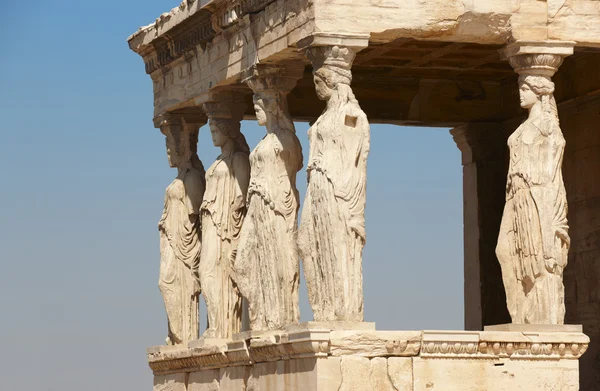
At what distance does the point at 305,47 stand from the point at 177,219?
4.98 metres

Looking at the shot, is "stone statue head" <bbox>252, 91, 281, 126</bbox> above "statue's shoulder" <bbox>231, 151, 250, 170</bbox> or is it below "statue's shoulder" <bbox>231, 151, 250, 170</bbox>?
above

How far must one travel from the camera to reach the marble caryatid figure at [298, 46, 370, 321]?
739 inches

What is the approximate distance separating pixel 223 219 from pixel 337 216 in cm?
357

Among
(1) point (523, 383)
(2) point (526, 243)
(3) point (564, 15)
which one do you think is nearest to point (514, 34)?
(3) point (564, 15)

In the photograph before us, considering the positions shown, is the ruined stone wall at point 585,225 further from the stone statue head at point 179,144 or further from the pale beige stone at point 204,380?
the pale beige stone at point 204,380

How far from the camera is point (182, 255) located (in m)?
23.6

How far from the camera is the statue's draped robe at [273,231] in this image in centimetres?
2031

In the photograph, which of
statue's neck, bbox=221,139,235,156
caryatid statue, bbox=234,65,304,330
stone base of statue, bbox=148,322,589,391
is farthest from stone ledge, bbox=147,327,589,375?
statue's neck, bbox=221,139,235,156

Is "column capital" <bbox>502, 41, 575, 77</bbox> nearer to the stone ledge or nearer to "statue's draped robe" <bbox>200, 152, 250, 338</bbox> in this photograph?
the stone ledge

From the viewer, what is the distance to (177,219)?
→ 2359 centimetres

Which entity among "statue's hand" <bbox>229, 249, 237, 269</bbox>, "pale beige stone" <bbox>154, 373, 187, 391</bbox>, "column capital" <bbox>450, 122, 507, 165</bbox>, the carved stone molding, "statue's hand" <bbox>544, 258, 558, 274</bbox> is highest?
"column capital" <bbox>450, 122, 507, 165</bbox>

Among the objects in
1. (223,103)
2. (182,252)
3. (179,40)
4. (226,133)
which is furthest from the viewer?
(182,252)

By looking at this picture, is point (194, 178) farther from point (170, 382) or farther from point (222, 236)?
point (170, 382)

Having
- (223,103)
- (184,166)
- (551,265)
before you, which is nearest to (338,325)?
(551,265)
